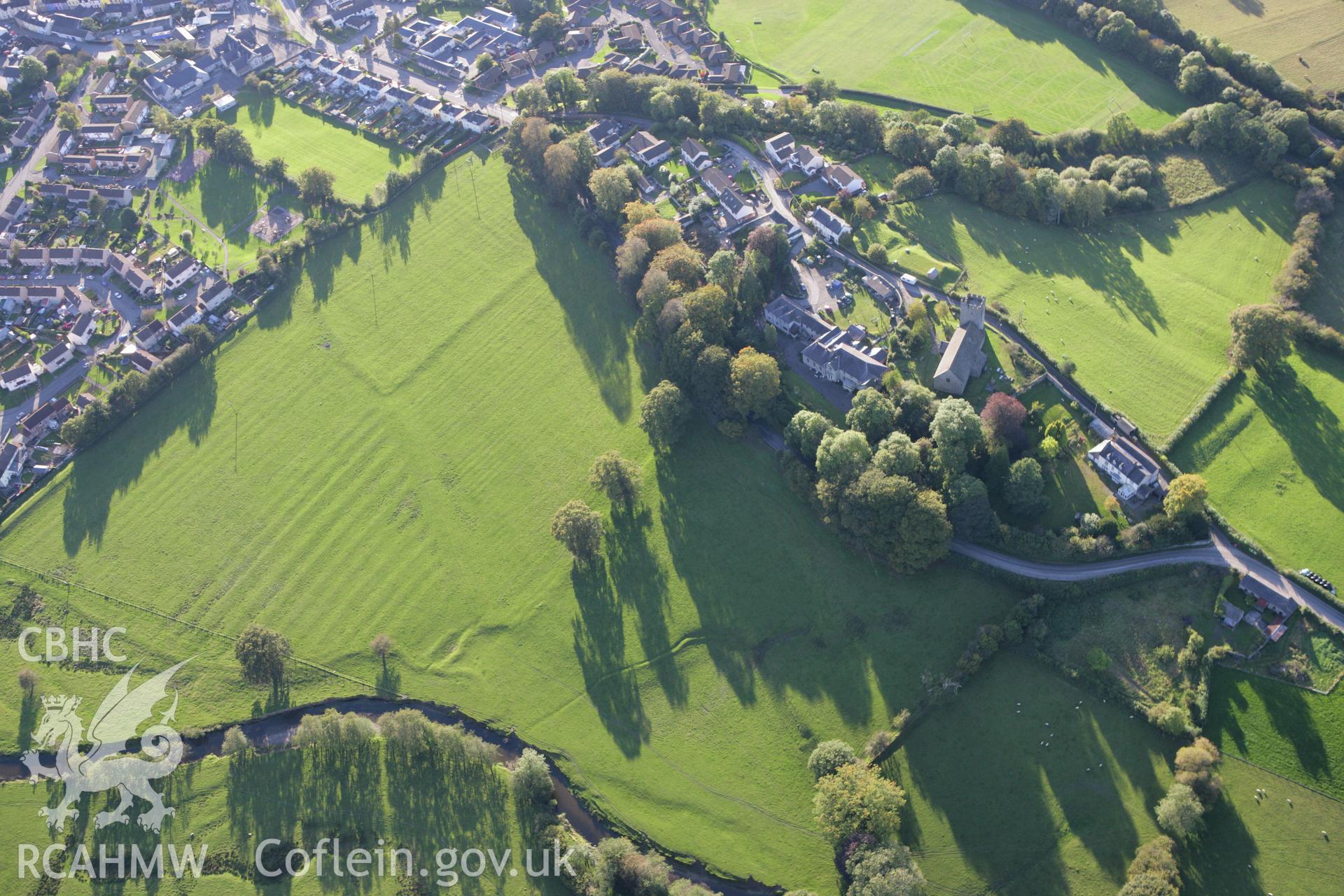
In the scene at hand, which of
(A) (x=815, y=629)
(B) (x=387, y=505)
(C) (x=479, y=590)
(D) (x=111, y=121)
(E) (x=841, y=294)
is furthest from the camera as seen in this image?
(D) (x=111, y=121)

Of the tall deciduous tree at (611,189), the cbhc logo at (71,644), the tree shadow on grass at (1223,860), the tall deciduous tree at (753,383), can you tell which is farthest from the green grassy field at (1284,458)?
the cbhc logo at (71,644)

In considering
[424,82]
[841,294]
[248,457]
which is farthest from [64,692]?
[424,82]

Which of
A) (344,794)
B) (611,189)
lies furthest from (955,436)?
(344,794)

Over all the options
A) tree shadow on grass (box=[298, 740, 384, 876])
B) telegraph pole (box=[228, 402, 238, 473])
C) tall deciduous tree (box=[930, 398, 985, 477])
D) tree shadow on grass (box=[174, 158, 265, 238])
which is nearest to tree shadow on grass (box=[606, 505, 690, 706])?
tree shadow on grass (box=[298, 740, 384, 876])

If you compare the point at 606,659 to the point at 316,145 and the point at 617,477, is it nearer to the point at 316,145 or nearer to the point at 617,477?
the point at 617,477

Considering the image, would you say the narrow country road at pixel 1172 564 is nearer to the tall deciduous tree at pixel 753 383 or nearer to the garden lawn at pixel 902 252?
the tall deciduous tree at pixel 753 383

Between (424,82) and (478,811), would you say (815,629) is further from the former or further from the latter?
(424,82)
